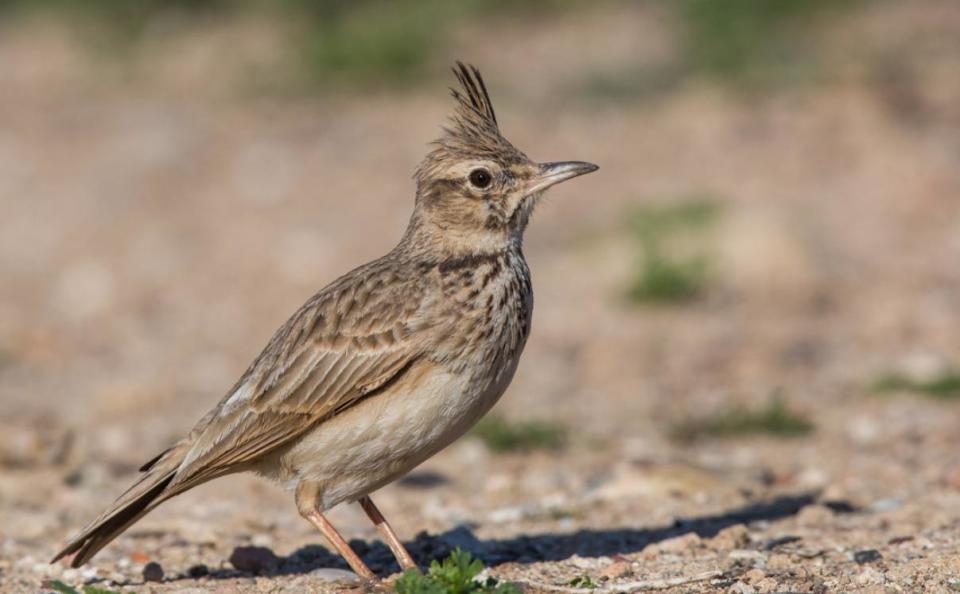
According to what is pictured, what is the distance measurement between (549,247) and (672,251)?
1.15 metres

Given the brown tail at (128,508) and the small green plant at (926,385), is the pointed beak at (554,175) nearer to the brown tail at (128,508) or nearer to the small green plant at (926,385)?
the brown tail at (128,508)

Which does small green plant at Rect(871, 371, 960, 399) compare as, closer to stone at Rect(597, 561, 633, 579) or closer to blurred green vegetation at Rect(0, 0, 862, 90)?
stone at Rect(597, 561, 633, 579)

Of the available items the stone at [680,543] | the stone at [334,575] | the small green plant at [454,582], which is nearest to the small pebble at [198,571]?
the stone at [334,575]

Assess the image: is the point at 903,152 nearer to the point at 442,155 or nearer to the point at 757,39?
the point at 757,39

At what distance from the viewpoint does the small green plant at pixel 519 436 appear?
28.9 ft

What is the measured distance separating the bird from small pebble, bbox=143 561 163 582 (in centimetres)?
22

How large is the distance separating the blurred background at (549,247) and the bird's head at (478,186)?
134 cm

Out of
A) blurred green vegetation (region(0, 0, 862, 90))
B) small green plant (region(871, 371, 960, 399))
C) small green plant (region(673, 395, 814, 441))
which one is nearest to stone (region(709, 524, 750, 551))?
small green plant (region(673, 395, 814, 441))

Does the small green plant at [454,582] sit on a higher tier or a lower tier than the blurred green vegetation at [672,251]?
lower

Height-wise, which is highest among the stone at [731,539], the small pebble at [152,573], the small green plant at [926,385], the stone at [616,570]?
the small pebble at [152,573]

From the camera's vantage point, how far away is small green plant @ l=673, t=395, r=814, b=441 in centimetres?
896

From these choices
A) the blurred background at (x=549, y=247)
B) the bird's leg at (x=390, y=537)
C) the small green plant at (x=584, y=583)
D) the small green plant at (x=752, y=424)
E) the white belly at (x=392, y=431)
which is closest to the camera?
the small green plant at (x=584, y=583)

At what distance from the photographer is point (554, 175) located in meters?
6.30

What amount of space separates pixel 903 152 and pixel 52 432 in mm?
8409
